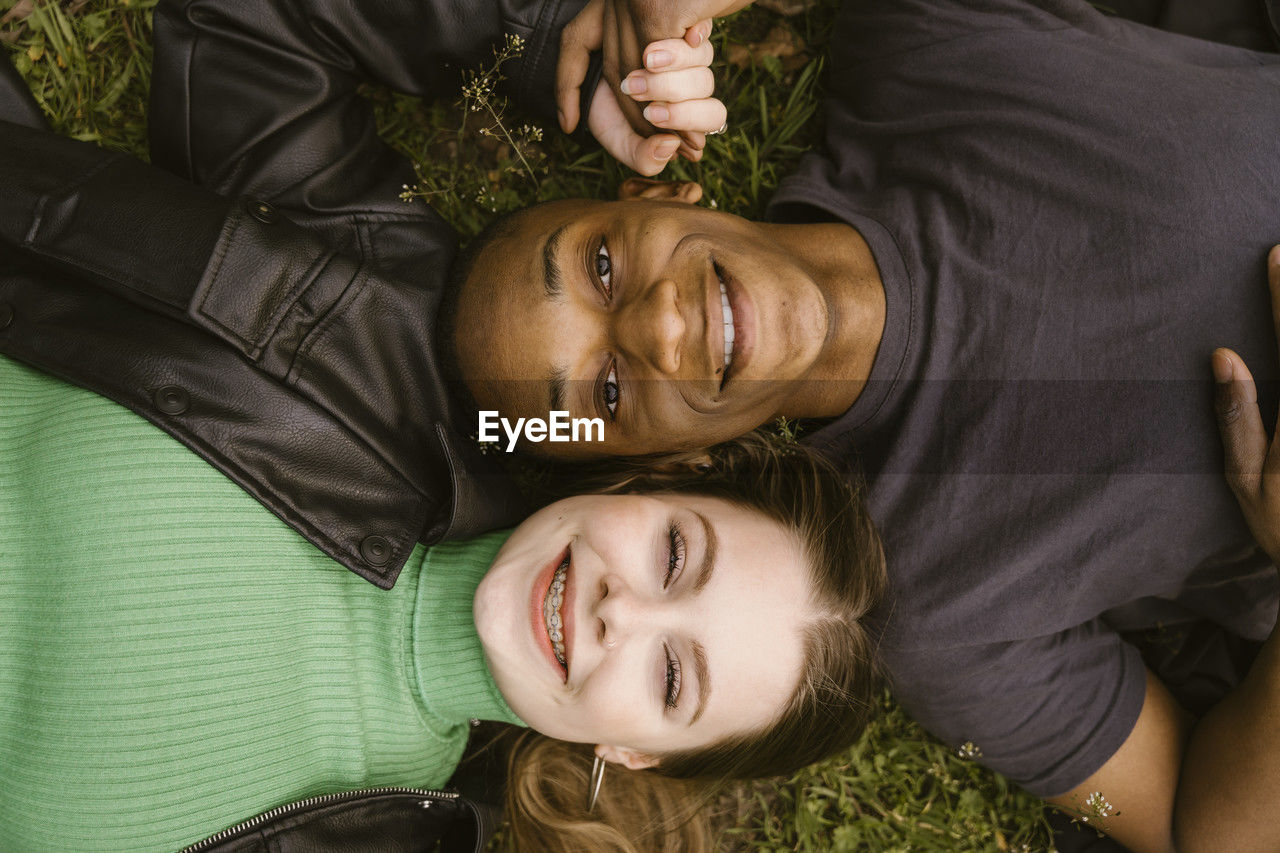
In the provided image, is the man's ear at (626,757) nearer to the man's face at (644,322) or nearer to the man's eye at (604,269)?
the man's face at (644,322)

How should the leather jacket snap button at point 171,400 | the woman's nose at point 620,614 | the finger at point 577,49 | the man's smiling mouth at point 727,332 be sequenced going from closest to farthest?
the woman's nose at point 620,614, the leather jacket snap button at point 171,400, the man's smiling mouth at point 727,332, the finger at point 577,49

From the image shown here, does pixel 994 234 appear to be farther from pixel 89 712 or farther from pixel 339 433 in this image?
pixel 89 712

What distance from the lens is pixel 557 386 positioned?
2477 millimetres

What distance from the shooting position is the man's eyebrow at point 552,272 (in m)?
2.44

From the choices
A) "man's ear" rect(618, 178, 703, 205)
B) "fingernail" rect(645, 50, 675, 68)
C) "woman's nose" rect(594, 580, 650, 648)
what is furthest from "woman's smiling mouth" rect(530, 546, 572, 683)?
"fingernail" rect(645, 50, 675, 68)

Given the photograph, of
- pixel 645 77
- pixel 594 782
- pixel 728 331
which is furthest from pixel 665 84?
pixel 594 782

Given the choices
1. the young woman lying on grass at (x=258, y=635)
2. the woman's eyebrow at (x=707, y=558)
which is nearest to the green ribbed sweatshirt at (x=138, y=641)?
the young woman lying on grass at (x=258, y=635)

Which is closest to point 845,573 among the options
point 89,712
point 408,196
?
point 408,196

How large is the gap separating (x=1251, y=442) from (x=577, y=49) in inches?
105

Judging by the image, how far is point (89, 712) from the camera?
90.7 inches

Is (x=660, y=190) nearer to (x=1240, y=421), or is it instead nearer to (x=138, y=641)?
(x=1240, y=421)

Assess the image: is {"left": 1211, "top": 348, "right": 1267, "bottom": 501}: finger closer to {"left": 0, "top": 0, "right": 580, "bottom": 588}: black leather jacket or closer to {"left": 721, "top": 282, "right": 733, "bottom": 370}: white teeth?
{"left": 721, "top": 282, "right": 733, "bottom": 370}: white teeth

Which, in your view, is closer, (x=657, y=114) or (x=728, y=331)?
(x=728, y=331)

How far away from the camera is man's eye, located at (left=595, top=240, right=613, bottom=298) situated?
2.49 m
